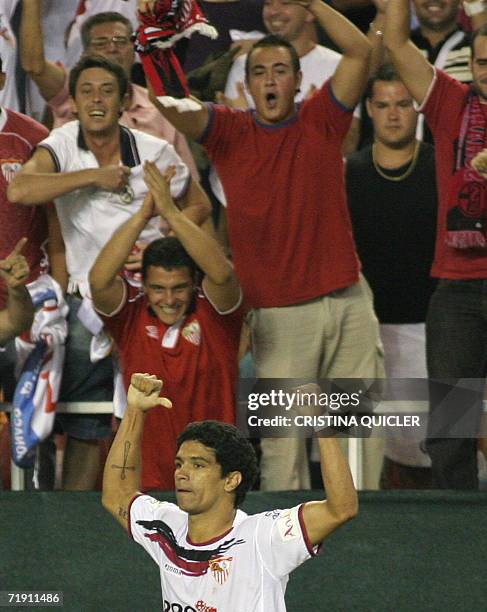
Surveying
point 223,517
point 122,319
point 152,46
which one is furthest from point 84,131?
point 223,517

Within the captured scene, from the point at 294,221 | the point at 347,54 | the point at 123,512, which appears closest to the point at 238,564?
the point at 123,512

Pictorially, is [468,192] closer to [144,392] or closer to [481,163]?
[481,163]

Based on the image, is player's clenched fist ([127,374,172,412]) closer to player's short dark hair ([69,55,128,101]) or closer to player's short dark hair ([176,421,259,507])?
player's short dark hair ([176,421,259,507])

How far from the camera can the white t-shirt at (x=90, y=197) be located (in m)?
6.32

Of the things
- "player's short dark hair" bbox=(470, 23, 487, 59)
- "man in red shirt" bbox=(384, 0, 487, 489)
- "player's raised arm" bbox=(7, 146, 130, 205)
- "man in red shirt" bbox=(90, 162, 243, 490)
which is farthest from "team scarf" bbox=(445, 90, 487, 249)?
"player's raised arm" bbox=(7, 146, 130, 205)

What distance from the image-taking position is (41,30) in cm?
653

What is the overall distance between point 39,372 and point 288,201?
4.26ft

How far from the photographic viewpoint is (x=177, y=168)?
6.34 metres

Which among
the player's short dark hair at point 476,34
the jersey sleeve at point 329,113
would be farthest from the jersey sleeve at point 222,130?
the player's short dark hair at point 476,34

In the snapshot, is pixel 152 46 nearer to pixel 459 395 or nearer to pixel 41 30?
pixel 41 30

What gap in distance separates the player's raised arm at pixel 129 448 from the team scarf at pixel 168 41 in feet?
6.61

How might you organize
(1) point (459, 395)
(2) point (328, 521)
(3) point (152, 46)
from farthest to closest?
(3) point (152, 46), (1) point (459, 395), (2) point (328, 521)

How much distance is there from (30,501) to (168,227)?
1.39m

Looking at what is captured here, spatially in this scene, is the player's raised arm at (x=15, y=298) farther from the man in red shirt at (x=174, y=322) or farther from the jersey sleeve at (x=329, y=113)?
the jersey sleeve at (x=329, y=113)
